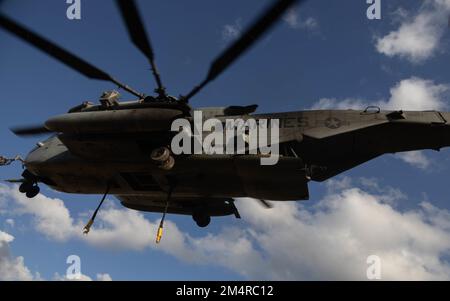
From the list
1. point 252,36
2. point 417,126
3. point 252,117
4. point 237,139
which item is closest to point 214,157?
point 237,139

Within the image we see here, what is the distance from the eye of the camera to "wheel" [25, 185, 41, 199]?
17812 millimetres

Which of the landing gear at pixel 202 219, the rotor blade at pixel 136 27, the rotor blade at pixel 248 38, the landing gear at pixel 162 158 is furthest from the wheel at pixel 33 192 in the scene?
the rotor blade at pixel 248 38

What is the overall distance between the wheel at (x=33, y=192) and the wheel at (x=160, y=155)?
6.71 metres

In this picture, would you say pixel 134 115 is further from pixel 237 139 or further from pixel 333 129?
pixel 333 129

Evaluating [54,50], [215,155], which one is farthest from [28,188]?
[215,155]

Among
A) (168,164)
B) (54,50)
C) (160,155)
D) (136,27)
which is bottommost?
(168,164)

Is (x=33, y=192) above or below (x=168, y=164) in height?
above

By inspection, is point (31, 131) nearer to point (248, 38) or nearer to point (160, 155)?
point (160, 155)

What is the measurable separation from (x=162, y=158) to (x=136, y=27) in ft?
15.5

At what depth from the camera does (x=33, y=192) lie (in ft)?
58.6

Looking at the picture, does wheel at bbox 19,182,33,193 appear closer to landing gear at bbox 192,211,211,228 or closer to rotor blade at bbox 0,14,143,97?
landing gear at bbox 192,211,211,228

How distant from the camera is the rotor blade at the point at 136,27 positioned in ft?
31.8

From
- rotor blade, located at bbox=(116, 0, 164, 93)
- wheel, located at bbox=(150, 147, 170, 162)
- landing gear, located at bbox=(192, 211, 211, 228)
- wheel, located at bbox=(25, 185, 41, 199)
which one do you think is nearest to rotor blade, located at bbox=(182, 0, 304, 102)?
rotor blade, located at bbox=(116, 0, 164, 93)

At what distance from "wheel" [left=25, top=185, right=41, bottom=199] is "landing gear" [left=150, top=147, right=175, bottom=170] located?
6694mm
